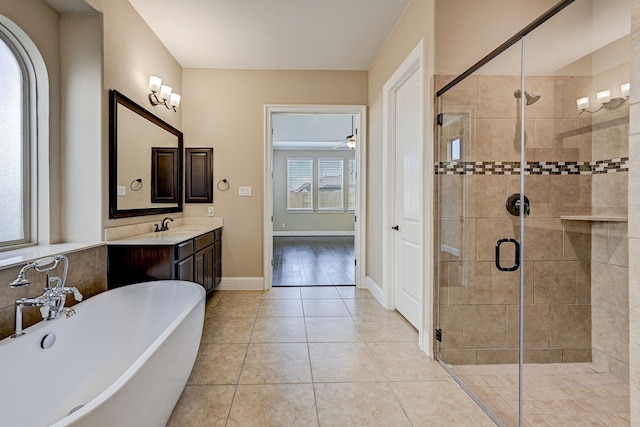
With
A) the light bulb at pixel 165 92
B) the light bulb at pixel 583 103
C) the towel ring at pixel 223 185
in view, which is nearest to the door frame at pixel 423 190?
the light bulb at pixel 583 103

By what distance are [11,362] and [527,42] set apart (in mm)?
2879

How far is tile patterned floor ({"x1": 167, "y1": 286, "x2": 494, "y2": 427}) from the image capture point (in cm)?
184

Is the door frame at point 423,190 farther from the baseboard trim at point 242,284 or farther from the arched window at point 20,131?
the arched window at point 20,131

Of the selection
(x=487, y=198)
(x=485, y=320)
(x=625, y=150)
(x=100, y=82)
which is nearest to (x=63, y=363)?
(x=100, y=82)

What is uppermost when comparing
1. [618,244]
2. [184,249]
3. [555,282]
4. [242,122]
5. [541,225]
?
[242,122]

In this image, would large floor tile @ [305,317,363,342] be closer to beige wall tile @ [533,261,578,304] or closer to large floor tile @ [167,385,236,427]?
large floor tile @ [167,385,236,427]

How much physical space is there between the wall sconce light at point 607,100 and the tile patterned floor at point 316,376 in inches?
75.0

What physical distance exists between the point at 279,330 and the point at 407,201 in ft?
5.33

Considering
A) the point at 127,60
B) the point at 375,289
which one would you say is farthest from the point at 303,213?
the point at 127,60

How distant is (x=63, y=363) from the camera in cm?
175

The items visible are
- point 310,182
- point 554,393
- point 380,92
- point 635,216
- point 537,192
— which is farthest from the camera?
point 310,182

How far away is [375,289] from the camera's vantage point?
13.3 ft

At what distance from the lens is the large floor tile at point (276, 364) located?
222cm

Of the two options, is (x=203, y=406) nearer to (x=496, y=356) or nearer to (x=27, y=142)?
(x=496, y=356)
